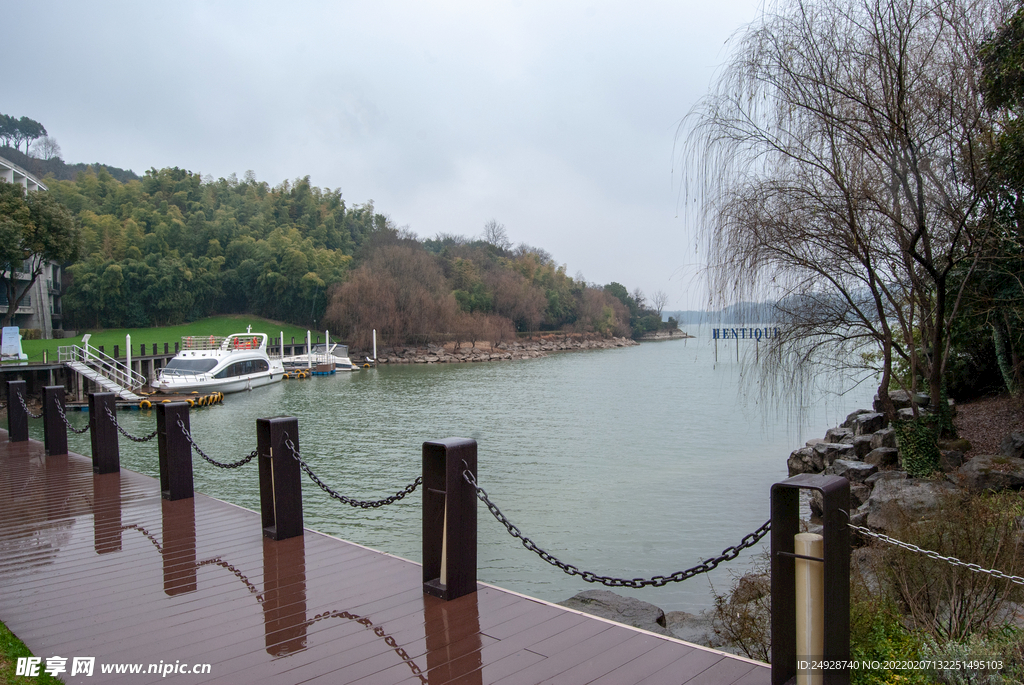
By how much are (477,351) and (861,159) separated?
55.1 metres

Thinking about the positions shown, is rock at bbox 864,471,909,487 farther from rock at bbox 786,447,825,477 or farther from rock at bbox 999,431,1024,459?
rock at bbox 786,447,825,477

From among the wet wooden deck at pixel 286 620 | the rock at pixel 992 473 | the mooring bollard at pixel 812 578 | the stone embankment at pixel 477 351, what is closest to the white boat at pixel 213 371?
the stone embankment at pixel 477 351

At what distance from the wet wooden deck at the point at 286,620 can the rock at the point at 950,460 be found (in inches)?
293

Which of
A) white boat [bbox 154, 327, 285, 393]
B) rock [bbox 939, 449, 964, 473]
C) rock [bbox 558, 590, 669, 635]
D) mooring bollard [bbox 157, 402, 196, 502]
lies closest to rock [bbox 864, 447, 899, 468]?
rock [bbox 939, 449, 964, 473]

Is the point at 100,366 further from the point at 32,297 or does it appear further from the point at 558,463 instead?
the point at 32,297

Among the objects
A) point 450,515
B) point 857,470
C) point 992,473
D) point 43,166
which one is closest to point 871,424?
point 857,470

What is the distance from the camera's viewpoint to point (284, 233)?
7475 centimetres

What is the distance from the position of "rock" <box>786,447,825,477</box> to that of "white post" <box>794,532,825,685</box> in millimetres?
11020

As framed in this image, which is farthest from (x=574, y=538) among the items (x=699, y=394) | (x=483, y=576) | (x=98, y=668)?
(x=699, y=394)

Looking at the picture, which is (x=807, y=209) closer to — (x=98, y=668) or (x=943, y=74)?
(x=943, y=74)

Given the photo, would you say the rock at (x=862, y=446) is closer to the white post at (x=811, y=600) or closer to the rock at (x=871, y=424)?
the rock at (x=871, y=424)

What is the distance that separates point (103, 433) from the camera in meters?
8.38

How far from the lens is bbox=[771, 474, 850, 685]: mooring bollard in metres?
2.64

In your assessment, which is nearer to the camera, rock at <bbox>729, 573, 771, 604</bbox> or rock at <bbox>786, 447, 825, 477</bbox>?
rock at <bbox>729, 573, 771, 604</bbox>
